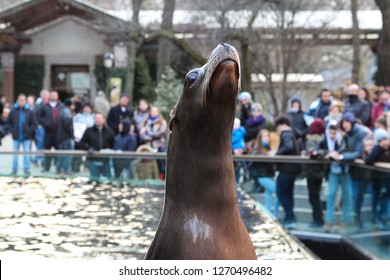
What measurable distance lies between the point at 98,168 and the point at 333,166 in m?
4.24

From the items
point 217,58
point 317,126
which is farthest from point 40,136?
point 217,58

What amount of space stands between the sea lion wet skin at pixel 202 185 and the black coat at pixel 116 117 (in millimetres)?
11136

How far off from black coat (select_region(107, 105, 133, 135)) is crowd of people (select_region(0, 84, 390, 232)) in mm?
21

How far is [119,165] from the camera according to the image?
12.7 m

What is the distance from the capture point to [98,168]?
42.0 feet

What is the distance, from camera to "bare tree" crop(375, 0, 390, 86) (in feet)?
A: 70.9

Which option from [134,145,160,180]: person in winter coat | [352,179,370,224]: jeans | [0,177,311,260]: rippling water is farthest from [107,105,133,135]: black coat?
[352,179,370,224]: jeans

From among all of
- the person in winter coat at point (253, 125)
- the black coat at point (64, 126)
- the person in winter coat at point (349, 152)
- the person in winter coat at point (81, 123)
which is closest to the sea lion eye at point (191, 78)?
the person in winter coat at point (349, 152)

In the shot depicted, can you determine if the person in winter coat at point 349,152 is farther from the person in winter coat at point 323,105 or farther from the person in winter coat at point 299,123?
the person in winter coat at point 299,123

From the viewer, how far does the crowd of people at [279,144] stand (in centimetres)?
1029

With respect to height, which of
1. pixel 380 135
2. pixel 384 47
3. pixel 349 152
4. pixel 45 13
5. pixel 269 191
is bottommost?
pixel 269 191

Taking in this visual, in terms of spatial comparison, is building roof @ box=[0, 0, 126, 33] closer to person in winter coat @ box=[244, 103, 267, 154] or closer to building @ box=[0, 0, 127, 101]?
building @ box=[0, 0, 127, 101]

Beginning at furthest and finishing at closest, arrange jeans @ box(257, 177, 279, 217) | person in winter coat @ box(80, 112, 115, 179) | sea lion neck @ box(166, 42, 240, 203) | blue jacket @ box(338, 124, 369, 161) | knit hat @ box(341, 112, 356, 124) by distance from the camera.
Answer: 1. person in winter coat @ box(80, 112, 115, 179)
2. jeans @ box(257, 177, 279, 217)
3. knit hat @ box(341, 112, 356, 124)
4. blue jacket @ box(338, 124, 369, 161)
5. sea lion neck @ box(166, 42, 240, 203)

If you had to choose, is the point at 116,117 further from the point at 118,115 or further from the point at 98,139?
the point at 98,139
